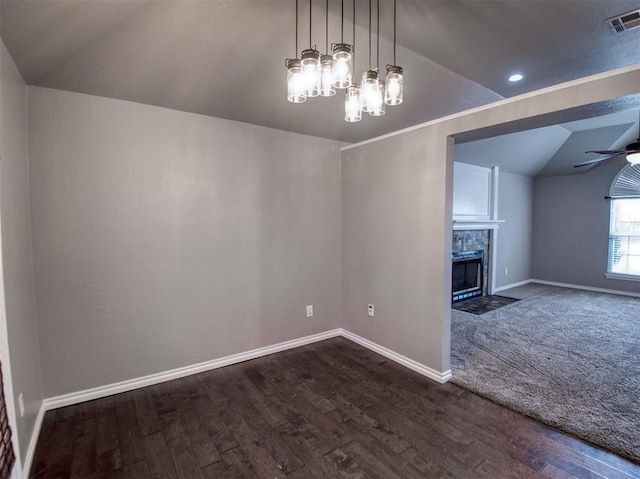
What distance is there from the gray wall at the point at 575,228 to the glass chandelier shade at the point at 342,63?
278 inches

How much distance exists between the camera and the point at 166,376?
9.23 ft

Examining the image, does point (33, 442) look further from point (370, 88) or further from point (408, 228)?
point (408, 228)

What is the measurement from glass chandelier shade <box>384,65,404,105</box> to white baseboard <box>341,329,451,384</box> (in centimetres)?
233

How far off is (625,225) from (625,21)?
579 centimetres

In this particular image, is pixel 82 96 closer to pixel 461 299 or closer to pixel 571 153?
pixel 461 299

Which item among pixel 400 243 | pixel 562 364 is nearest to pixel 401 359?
pixel 400 243

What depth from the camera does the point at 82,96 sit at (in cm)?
237

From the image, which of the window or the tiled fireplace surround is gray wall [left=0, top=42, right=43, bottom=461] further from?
the window

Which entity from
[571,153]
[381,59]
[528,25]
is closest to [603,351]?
[528,25]

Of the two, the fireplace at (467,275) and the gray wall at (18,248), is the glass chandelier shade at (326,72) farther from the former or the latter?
the fireplace at (467,275)

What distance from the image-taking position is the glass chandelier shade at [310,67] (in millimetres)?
1454

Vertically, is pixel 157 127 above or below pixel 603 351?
above

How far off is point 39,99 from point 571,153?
25.7ft

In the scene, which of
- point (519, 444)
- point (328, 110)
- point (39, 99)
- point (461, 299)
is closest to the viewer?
point (519, 444)
